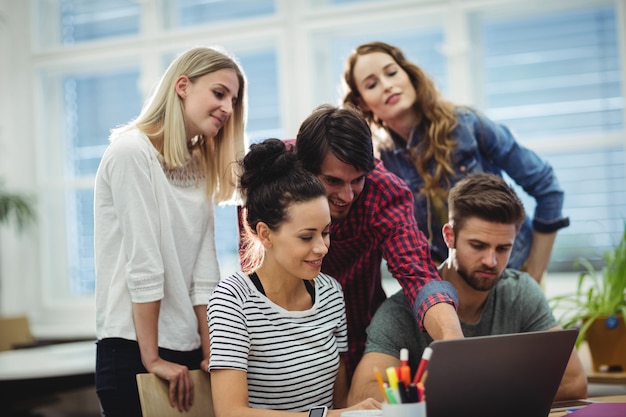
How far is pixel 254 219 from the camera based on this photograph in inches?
70.1

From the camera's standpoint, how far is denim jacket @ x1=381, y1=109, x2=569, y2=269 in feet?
8.05

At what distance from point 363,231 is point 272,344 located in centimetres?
47

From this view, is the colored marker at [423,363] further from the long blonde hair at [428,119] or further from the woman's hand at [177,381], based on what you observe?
the long blonde hair at [428,119]

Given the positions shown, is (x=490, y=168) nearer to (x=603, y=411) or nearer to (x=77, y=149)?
(x=603, y=411)

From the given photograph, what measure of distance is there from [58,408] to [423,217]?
3.29 meters

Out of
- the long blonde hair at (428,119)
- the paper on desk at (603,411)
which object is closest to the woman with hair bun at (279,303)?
the paper on desk at (603,411)

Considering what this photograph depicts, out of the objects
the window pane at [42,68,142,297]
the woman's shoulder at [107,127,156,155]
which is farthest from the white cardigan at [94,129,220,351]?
the window pane at [42,68,142,297]

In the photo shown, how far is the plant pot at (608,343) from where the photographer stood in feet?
9.44

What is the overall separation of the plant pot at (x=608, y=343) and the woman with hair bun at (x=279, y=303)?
1.46 m

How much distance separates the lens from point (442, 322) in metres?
1.74

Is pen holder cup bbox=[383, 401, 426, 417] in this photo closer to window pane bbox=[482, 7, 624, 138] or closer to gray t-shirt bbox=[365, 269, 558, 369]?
gray t-shirt bbox=[365, 269, 558, 369]

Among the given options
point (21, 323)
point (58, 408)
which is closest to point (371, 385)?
point (21, 323)

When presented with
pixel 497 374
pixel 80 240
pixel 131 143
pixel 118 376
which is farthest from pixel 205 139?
pixel 80 240

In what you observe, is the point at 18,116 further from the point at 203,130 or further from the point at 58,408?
the point at 203,130
